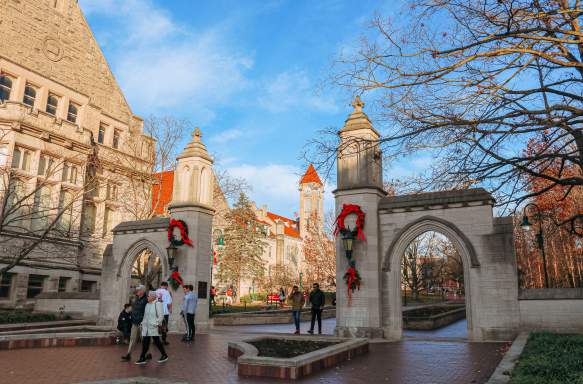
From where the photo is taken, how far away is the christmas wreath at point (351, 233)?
1522cm

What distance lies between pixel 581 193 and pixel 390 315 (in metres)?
17.4

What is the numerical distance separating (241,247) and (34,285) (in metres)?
33.1

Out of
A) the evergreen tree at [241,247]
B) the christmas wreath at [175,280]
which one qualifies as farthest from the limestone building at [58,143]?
the evergreen tree at [241,247]

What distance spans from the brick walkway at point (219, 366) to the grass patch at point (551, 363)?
2.73 ft

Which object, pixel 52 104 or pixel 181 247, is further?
pixel 52 104

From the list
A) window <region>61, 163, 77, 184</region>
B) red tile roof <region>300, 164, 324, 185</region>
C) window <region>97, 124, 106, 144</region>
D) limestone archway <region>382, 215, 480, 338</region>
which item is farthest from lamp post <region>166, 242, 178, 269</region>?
window <region>97, 124, 106, 144</region>

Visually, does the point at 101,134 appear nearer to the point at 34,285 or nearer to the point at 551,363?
the point at 34,285

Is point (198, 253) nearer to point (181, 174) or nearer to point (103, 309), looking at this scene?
point (181, 174)

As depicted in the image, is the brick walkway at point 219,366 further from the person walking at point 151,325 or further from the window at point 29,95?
the window at point 29,95

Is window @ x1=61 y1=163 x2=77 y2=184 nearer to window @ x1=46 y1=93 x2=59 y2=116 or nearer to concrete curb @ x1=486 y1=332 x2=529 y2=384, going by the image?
window @ x1=46 y1=93 x2=59 y2=116

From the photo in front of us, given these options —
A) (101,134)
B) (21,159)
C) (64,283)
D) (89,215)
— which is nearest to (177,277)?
(21,159)

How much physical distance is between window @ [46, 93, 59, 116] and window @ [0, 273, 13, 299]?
34.9 ft

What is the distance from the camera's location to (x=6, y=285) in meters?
25.9

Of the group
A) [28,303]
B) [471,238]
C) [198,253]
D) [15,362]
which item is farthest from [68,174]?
[471,238]
